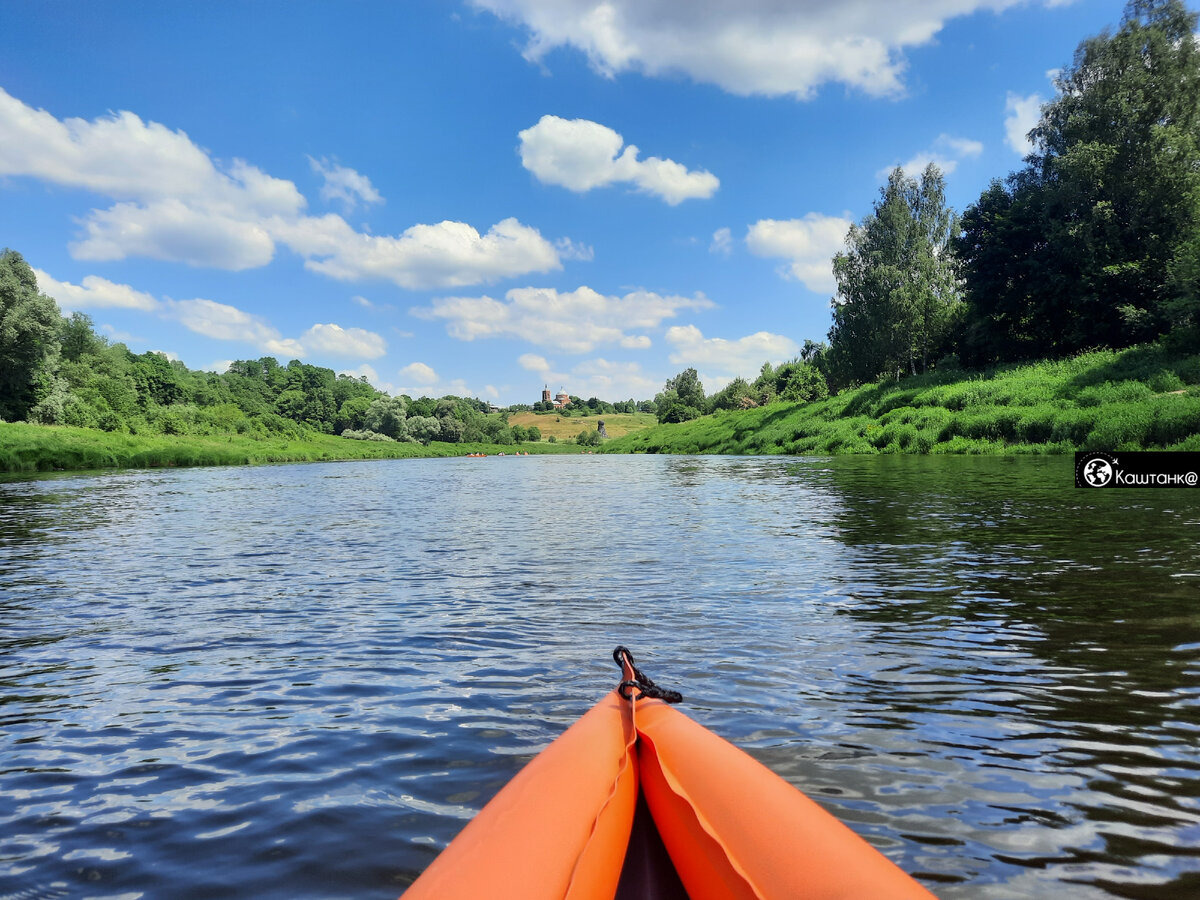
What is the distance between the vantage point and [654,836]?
2992mm

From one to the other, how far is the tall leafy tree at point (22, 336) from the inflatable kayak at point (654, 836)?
208 ft

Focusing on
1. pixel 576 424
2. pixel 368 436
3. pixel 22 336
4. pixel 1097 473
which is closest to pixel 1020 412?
pixel 1097 473


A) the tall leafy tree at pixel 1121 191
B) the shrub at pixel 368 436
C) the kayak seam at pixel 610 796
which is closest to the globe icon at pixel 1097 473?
the kayak seam at pixel 610 796

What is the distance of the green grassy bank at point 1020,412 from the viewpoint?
30047mm

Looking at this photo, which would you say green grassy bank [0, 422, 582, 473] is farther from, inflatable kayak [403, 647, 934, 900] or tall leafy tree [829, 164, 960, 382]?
tall leafy tree [829, 164, 960, 382]

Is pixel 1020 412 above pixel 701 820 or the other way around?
above

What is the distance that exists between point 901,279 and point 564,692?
63.0 meters

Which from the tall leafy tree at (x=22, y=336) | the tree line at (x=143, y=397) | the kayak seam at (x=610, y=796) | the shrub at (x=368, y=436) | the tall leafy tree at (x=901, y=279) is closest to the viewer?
the kayak seam at (x=610, y=796)

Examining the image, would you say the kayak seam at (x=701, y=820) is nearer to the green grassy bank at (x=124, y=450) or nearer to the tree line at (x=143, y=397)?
the green grassy bank at (x=124, y=450)

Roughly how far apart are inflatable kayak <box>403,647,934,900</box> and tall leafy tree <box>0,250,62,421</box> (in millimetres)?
63450

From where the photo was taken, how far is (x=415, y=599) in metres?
9.09

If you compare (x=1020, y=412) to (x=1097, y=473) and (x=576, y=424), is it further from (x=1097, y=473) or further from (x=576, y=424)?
(x=576, y=424)

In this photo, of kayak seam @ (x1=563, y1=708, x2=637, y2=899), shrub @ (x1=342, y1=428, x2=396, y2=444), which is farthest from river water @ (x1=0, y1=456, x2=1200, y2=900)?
shrub @ (x1=342, y1=428, x2=396, y2=444)

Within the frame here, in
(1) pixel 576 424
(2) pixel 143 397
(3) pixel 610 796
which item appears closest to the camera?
(3) pixel 610 796
